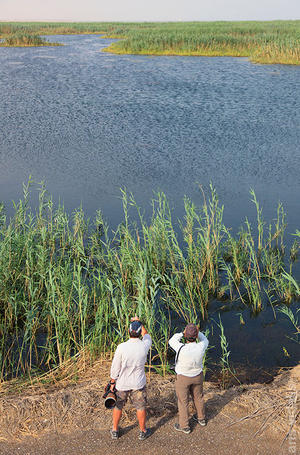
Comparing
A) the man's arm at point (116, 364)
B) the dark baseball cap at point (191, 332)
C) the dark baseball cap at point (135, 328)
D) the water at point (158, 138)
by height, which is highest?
the water at point (158, 138)

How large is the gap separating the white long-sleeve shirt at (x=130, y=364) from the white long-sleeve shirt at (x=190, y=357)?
360mm

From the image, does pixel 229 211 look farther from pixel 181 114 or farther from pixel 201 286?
pixel 181 114

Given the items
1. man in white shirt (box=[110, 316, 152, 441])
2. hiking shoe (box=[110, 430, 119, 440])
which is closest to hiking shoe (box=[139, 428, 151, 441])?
man in white shirt (box=[110, 316, 152, 441])

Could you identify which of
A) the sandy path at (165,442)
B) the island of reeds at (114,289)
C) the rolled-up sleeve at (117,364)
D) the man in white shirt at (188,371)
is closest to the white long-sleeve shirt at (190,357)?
the man in white shirt at (188,371)

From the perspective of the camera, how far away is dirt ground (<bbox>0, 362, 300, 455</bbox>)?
16.0 ft

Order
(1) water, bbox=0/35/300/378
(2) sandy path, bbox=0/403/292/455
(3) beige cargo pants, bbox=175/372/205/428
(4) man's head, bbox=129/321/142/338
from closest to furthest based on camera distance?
(4) man's head, bbox=129/321/142/338
(2) sandy path, bbox=0/403/292/455
(3) beige cargo pants, bbox=175/372/205/428
(1) water, bbox=0/35/300/378

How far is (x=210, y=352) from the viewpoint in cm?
710

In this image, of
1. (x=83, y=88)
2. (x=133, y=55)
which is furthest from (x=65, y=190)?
(x=133, y=55)

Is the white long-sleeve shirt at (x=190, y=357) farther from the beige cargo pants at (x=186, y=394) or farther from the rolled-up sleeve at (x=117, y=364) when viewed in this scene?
the rolled-up sleeve at (x=117, y=364)

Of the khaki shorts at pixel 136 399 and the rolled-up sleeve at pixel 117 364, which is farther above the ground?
the rolled-up sleeve at pixel 117 364

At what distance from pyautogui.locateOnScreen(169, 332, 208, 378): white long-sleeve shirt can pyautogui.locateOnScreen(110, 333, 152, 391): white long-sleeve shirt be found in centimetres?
36

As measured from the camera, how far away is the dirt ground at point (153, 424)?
4879mm

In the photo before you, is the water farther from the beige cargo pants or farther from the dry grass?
A: the beige cargo pants

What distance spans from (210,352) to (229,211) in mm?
5359
